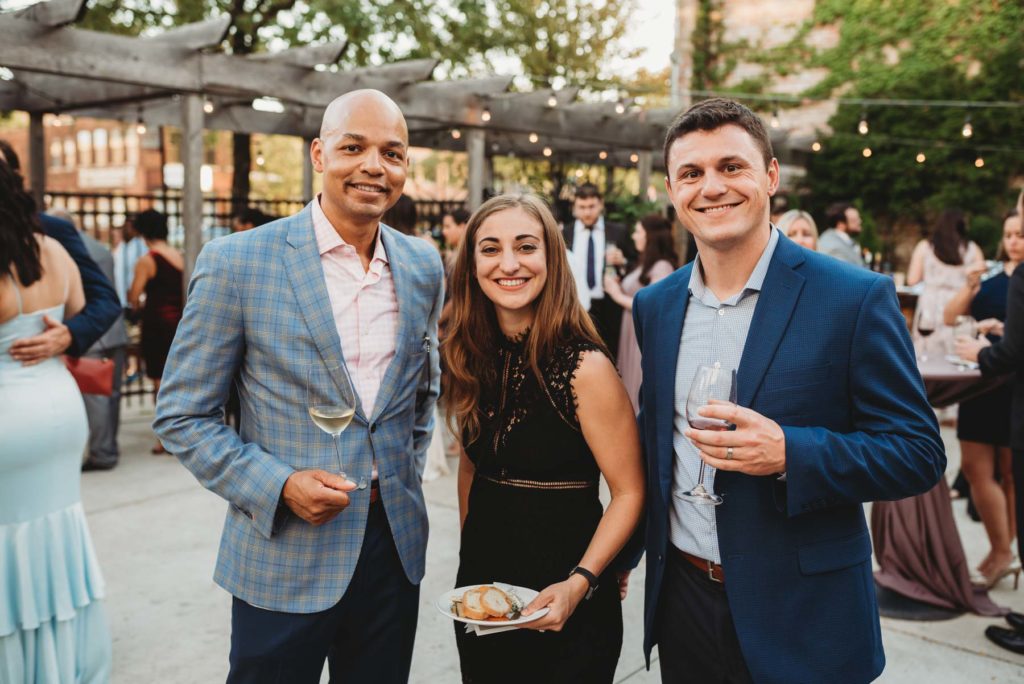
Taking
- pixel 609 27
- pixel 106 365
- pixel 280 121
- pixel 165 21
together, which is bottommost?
pixel 106 365

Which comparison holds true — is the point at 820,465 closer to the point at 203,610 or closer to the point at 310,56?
the point at 203,610

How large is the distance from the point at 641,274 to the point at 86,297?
16.2 feet

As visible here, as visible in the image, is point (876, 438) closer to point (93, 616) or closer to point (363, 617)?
point (363, 617)

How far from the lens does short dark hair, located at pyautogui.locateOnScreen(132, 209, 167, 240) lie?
7121 mm

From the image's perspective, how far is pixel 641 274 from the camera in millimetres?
7391

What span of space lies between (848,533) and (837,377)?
0.38m

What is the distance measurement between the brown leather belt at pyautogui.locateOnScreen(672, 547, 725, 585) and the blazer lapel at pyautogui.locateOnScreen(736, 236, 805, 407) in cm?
42

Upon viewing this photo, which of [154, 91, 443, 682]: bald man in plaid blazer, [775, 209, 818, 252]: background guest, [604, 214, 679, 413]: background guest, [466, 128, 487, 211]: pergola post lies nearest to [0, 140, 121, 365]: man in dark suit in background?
[154, 91, 443, 682]: bald man in plaid blazer

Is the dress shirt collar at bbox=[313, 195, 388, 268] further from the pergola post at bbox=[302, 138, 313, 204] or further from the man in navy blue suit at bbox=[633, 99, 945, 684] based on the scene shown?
the pergola post at bbox=[302, 138, 313, 204]

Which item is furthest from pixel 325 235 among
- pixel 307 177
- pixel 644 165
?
pixel 644 165

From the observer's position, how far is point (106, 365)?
3.72m

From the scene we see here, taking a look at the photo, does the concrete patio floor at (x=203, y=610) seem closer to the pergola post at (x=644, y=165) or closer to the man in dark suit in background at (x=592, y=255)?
the man in dark suit in background at (x=592, y=255)

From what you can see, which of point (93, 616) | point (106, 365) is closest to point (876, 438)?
point (93, 616)

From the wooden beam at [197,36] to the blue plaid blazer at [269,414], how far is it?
557cm
